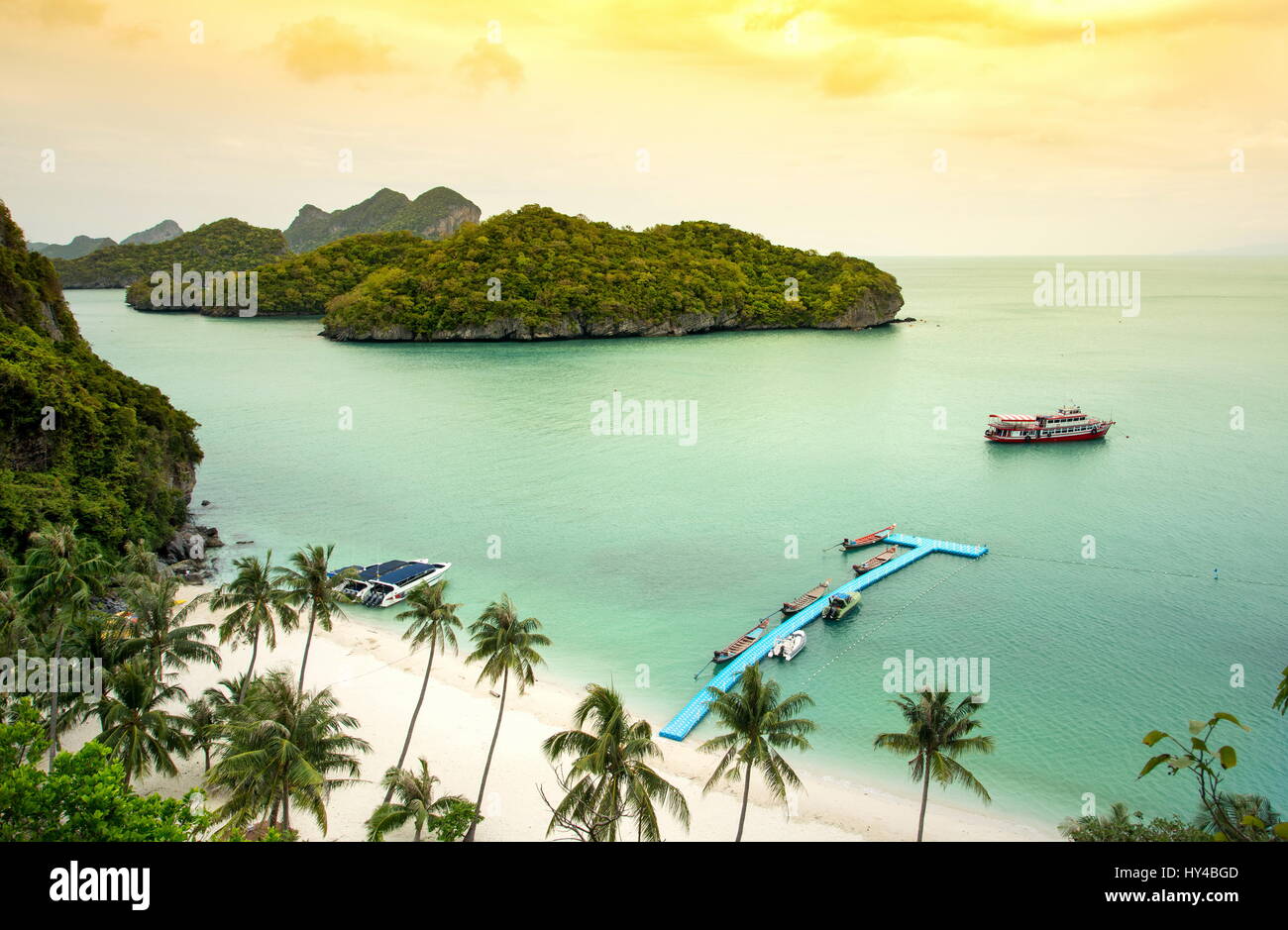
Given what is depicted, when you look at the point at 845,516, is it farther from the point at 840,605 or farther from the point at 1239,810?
the point at 1239,810

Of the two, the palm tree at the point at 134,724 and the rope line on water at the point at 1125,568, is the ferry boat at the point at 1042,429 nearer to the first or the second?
the rope line on water at the point at 1125,568

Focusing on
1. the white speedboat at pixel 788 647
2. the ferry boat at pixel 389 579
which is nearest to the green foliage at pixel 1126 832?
the white speedboat at pixel 788 647

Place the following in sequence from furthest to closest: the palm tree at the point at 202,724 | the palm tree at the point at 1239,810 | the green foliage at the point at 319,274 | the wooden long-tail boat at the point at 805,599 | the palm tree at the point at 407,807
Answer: the green foliage at the point at 319,274, the wooden long-tail boat at the point at 805,599, the palm tree at the point at 202,724, the palm tree at the point at 407,807, the palm tree at the point at 1239,810

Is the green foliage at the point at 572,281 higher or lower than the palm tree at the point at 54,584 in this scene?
higher

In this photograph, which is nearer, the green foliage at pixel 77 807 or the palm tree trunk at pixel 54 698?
the green foliage at pixel 77 807

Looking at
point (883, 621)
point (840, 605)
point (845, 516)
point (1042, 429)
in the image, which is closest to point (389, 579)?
point (840, 605)

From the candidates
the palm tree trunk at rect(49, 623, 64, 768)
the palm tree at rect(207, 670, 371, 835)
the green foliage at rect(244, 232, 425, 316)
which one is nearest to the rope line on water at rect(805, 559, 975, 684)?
the palm tree at rect(207, 670, 371, 835)
